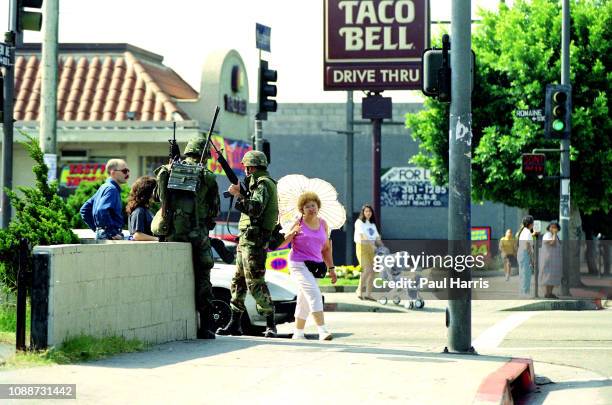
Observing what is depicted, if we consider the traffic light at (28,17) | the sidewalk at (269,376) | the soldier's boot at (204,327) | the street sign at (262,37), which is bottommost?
the sidewalk at (269,376)

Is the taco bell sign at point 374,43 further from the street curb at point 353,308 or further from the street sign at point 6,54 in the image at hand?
the street sign at point 6,54

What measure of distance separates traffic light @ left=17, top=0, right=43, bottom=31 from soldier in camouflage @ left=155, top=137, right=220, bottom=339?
Result: 4.73 metres

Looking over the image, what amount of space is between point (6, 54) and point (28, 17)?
1.92ft

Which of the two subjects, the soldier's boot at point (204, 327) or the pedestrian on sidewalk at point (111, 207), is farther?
the pedestrian on sidewalk at point (111, 207)

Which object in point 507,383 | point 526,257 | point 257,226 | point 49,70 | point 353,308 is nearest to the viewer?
point 507,383

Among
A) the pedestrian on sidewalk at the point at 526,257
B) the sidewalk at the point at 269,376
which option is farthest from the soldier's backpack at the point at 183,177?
the pedestrian on sidewalk at the point at 526,257

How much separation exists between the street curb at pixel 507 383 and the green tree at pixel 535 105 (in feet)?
60.9

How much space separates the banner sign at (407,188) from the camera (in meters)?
46.5

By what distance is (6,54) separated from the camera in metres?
14.9

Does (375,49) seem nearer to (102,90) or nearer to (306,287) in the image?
(102,90)

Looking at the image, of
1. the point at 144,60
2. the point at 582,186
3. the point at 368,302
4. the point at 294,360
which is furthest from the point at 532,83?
the point at 294,360

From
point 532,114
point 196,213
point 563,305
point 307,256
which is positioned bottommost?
point 563,305

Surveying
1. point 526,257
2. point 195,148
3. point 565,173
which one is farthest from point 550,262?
point 195,148

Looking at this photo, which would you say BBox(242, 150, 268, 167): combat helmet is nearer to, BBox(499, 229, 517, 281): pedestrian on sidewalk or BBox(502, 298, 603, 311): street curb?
BBox(502, 298, 603, 311): street curb
